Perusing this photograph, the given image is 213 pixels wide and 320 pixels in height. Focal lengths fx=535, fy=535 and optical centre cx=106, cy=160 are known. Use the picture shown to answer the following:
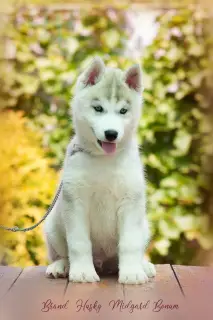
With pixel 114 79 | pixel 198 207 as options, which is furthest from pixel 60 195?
pixel 198 207

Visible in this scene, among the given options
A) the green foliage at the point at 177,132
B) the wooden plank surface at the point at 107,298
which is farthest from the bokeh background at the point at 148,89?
the wooden plank surface at the point at 107,298

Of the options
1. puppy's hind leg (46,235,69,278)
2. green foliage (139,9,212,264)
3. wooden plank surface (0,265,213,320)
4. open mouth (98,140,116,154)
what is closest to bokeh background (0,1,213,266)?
green foliage (139,9,212,264)

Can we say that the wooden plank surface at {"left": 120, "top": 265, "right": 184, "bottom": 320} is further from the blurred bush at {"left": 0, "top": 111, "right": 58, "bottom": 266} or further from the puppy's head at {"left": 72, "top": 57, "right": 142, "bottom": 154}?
the blurred bush at {"left": 0, "top": 111, "right": 58, "bottom": 266}

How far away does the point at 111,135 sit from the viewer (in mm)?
1576

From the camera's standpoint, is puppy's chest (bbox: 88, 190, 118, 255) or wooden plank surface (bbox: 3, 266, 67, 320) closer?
wooden plank surface (bbox: 3, 266, 67, 320)

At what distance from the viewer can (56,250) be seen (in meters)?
1.86

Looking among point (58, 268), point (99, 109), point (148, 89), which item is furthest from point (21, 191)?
point (99, 109)

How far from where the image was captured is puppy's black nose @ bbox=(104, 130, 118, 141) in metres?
1.57

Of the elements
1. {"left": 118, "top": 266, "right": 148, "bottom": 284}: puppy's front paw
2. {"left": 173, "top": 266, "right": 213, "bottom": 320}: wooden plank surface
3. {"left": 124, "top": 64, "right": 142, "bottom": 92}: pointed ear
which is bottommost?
{"left": 173, "top": 266, "right": 213, "bottom": 320}: wooden plank surface

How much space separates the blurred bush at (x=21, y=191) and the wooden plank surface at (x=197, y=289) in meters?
1.13

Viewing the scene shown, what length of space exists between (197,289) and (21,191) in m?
1.42

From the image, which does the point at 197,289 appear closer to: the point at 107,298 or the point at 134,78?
the point at 107,298

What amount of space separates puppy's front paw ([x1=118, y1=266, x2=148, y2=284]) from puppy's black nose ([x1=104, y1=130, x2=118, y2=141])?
1.40 ft

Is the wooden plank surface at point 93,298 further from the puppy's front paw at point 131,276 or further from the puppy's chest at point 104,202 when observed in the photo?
the puppy's chest at point 104,202
